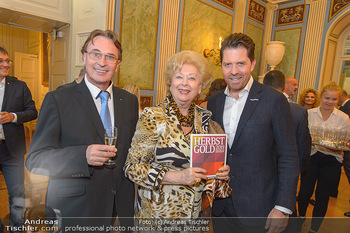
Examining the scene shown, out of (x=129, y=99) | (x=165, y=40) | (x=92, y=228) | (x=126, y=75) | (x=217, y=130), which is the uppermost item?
(x=165, y=40)

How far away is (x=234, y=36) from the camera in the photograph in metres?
1.59

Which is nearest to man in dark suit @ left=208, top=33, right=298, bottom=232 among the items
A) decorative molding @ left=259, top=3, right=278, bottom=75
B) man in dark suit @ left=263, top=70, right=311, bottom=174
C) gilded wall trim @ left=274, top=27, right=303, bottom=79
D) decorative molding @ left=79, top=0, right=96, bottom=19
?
man in dark suit @ left=263, top=70, right=311, bottom=174

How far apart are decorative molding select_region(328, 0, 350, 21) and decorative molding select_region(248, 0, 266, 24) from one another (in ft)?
7.03

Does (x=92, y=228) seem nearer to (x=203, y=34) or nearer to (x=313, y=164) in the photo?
(x=313, y=164)

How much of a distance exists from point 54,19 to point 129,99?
405 centimetres

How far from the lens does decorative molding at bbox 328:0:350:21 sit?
6926 mm

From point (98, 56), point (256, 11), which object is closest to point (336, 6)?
point (256, 11)

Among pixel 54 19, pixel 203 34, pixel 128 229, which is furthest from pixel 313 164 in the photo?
pixel 54 19

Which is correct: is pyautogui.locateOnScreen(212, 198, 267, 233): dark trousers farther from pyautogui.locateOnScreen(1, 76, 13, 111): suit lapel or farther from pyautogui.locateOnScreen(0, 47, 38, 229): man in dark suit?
pyautogui.locateOnScreen(1, 76, 13, 111): suit lapel

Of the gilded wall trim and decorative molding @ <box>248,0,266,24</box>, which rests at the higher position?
decorative molding @ <box>248,0,266,24</box>

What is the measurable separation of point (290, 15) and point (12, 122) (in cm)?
907

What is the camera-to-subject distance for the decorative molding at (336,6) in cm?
693

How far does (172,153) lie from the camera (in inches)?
55.5

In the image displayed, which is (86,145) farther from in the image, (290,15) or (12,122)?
(290,15)
